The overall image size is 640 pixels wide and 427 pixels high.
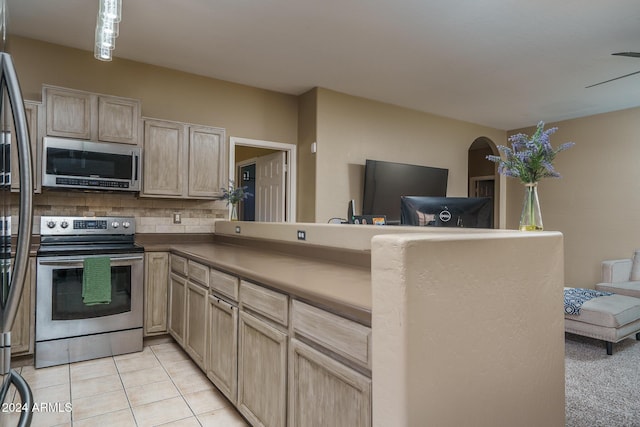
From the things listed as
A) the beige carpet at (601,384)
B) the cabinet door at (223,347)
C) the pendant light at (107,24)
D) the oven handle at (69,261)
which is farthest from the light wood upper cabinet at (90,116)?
the beige carpet at (601,384)

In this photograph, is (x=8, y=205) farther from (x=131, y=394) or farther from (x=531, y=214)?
(x=531, y=214)

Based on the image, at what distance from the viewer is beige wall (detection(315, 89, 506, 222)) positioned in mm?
4766

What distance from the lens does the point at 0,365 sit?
43.1 inches

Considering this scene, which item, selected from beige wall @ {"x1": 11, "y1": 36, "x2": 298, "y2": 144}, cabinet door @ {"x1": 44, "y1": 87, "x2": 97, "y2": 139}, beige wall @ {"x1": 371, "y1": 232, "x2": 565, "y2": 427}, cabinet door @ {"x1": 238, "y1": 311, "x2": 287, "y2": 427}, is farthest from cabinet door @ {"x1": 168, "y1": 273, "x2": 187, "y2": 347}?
beige wall @ {"x1": 371, "y1": 232, "x2": 565, "y2": 427}

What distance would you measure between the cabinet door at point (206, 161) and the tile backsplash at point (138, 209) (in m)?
0.36

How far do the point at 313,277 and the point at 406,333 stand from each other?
32.5 inches

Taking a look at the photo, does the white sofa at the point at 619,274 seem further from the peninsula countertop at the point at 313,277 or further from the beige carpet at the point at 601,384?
the peninsula countertop at the point at 313,277

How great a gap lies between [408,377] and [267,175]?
459cm

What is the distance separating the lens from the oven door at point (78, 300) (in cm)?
282

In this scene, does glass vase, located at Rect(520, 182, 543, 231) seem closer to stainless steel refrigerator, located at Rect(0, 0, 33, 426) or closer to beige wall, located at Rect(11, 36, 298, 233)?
stainless steel refrigerator, located at Rect(0, 0, 33, 426)

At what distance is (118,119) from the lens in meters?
3.44

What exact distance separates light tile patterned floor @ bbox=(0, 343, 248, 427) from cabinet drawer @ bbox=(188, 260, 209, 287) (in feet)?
2.26

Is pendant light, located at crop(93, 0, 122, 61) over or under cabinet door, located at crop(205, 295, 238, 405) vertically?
over

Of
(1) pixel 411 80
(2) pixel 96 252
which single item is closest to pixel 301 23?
(1) pixel 411 80
